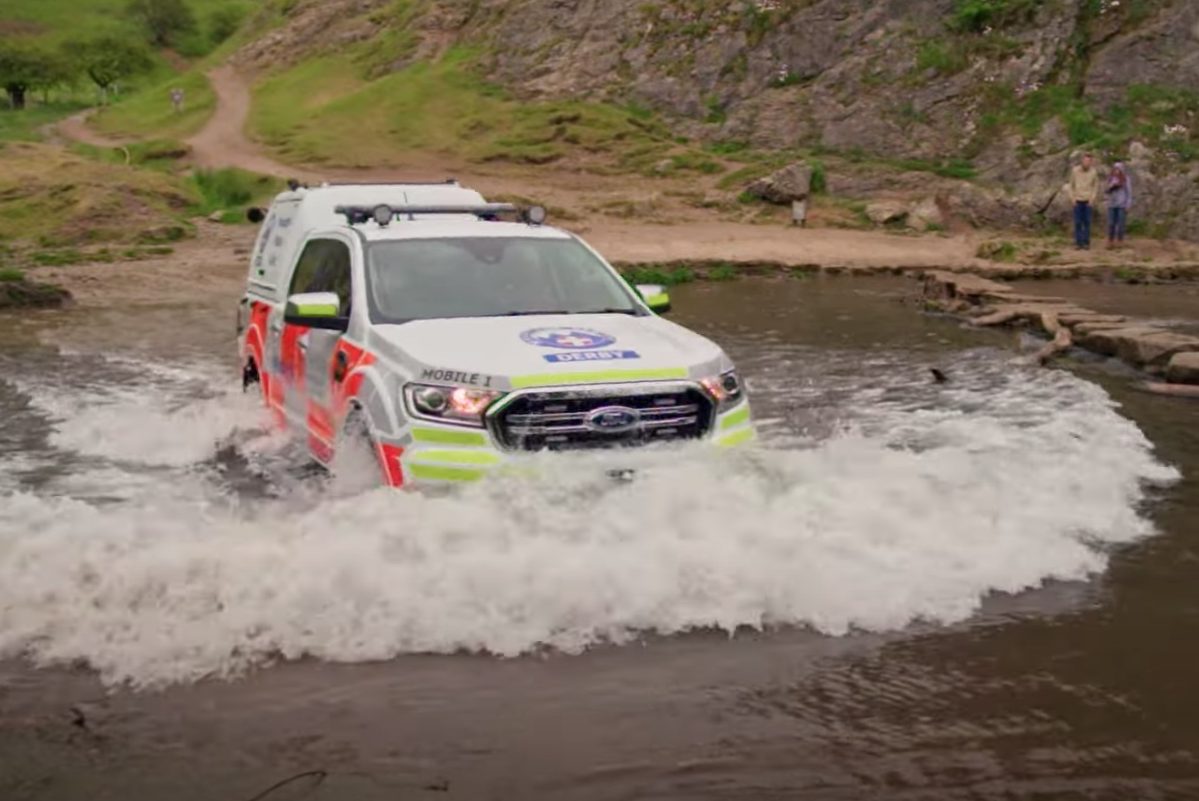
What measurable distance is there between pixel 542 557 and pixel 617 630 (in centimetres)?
55

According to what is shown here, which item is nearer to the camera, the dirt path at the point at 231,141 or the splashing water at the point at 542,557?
the splashing water at the point at 542,557

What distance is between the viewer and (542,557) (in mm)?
5645

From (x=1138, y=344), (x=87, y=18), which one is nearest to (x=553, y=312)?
(x=1138, y=344)

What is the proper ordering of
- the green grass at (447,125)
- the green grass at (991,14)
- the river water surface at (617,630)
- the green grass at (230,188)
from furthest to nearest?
1. the green grass at (447,125)
2. the green grass at (991,14)
3. the green grass at (230,188)
4. the river water surface at (617,630)

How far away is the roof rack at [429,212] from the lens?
7999mm

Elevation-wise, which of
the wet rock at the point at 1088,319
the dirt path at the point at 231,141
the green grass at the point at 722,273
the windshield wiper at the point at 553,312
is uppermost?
the dirt path at the point at 231,141

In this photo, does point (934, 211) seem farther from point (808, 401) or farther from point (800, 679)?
point (800, 679)

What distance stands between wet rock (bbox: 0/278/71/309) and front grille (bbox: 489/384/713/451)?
12901mm

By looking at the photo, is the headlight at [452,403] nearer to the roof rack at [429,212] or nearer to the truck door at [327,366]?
the truck door at [327,366]

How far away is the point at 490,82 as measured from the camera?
1486 inches

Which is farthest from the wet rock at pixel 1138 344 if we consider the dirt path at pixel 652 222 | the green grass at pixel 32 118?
the green grass at pixel 32 118

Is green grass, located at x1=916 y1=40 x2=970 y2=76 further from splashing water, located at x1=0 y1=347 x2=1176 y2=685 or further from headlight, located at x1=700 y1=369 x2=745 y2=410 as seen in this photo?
headlight, located at x1=700 y1=369 x2=745 y2=410

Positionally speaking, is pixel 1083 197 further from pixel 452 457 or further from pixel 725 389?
pixel 452 457

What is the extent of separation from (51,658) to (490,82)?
34194 mm
